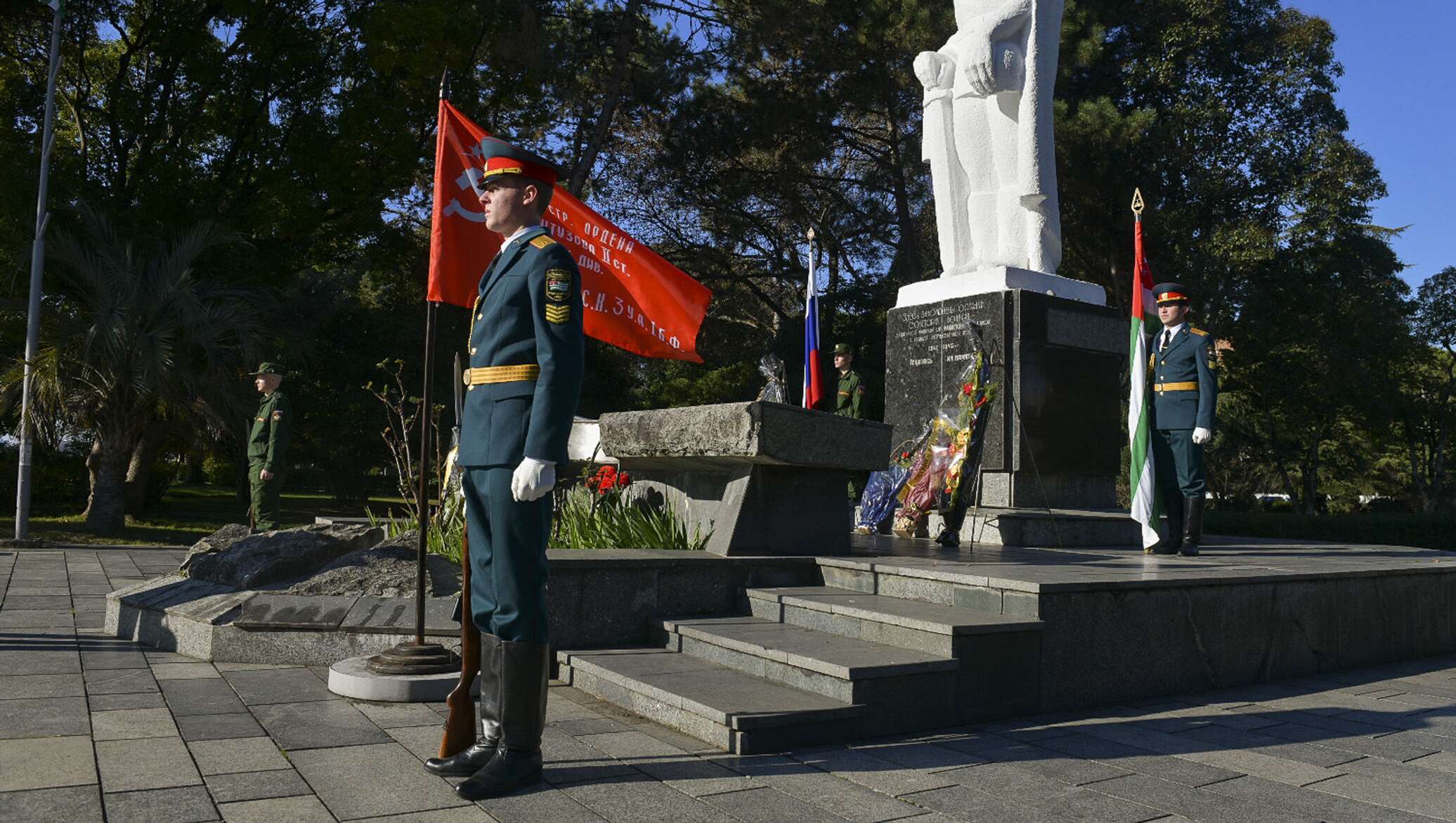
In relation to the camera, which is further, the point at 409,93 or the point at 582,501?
the point at 409,93

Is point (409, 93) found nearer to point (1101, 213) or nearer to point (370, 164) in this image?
point (370, 164)

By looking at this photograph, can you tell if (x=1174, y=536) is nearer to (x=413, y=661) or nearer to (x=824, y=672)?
(x=824, y=672)

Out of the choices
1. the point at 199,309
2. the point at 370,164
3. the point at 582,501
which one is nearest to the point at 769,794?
the point at 582,501

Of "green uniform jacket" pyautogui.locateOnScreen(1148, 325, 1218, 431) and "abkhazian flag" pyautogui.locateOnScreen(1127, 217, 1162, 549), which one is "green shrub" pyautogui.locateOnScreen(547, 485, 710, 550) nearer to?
"abkhazian flag" pyautogui.locateOnScreen(1127, 217, 1162, 549)

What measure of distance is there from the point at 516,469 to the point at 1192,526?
595 centimetres

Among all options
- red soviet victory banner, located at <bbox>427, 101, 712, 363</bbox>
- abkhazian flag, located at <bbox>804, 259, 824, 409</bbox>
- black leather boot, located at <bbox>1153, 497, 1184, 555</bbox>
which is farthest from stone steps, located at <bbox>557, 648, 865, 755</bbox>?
abkhazian flag, located at <bbox>804, 259, 824, 409</bbox>

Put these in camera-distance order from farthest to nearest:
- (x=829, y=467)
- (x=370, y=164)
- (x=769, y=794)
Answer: (x=370, y=164) < (x=829, y=467) < (x=769, y=794)

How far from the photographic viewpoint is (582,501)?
717 cm

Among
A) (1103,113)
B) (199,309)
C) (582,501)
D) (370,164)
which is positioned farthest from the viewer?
(1103,113)

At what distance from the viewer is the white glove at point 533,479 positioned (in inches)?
136

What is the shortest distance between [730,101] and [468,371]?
20.1 m

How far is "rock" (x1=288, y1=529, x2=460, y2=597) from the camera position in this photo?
5895 mm

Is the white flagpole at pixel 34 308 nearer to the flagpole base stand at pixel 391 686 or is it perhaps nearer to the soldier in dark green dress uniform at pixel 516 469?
the flagpole base stand at pixel 391 686

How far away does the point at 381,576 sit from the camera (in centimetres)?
607
